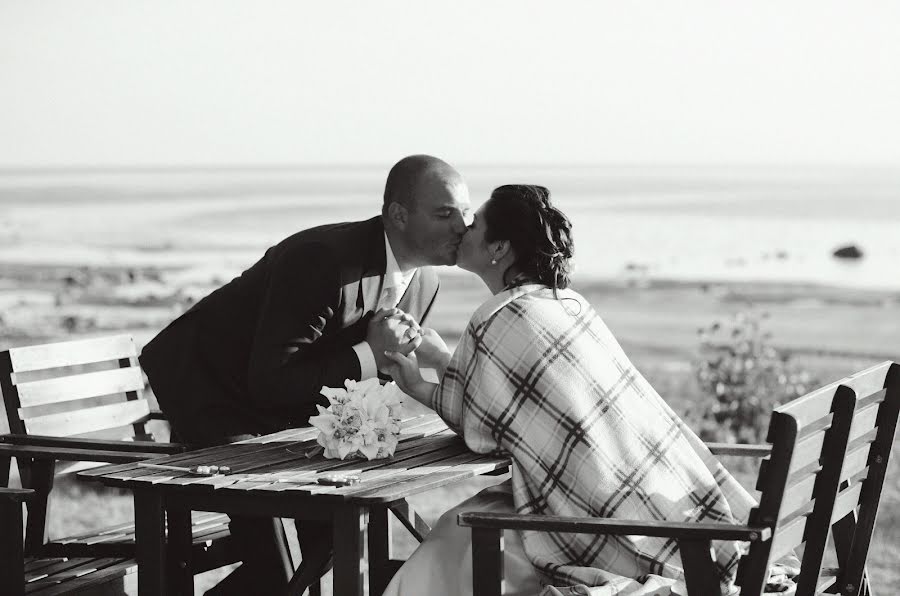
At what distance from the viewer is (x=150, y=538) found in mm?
2816

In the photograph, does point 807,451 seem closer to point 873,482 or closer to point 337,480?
point 873,482

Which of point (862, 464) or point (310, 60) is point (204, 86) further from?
point (862, 464)

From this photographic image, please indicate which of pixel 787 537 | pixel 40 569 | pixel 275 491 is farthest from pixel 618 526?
pixel 40 569

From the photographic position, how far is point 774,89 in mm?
10258

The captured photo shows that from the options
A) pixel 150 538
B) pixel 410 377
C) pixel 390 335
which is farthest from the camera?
pixel 390 335

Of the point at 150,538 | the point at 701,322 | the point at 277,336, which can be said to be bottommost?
the point at 701,322

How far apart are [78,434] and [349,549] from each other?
1.82 metres

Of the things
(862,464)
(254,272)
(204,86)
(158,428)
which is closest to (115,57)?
(204,86)

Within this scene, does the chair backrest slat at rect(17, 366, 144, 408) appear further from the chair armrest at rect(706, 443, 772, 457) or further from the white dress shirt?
the chair armrest at rect(706, 443, 772, 457)

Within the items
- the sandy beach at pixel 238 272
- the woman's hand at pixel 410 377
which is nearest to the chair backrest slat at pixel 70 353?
the woman's hand at pixel 410 377

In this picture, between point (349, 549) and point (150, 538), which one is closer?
point (349, 549)

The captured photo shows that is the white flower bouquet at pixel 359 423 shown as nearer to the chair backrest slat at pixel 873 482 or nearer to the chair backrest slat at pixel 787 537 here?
the chair backrest slat at pixel 787 537

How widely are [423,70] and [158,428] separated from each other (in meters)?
3.56

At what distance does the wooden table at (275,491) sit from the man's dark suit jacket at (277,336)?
0.32 meters
